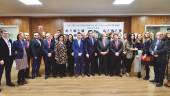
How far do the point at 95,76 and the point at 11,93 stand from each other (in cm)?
280

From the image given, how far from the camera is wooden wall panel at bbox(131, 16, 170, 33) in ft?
37.2

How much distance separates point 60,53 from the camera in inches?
285

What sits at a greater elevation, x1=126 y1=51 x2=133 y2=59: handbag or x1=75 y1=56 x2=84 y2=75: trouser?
x1=126 y1=51 x2=133 y2=59: handbag

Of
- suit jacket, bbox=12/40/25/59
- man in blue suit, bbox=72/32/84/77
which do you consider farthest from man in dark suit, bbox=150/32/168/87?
suit jacket, bbox=12/40/25/59

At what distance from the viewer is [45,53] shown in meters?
7.34

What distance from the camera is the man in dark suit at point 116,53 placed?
745 cm

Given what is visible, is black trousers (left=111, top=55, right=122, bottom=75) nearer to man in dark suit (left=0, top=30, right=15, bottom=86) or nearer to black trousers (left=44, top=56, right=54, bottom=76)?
black trousers (left=44, top=56, right=54, bottom=76)

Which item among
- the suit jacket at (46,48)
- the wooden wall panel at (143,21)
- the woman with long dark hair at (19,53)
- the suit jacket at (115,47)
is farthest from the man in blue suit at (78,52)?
the wooden wall panel at (143,21)

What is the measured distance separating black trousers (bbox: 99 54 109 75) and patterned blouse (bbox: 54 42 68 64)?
1155 millimetres

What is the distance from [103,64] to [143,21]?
15.4ft

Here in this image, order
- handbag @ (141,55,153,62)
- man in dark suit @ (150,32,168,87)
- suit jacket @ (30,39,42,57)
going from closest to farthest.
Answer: man in dark suit @ (150,32,168,87) → handbag @ (141,55,153,62) → suit jacket @ (30,39,42,57)

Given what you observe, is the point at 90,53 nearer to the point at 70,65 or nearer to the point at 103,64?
the point at 103,64

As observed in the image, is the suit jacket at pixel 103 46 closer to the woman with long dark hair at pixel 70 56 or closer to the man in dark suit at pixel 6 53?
the woman with long dark hair at pixel 70 56

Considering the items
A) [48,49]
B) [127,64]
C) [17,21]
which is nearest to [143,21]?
[127,64]
